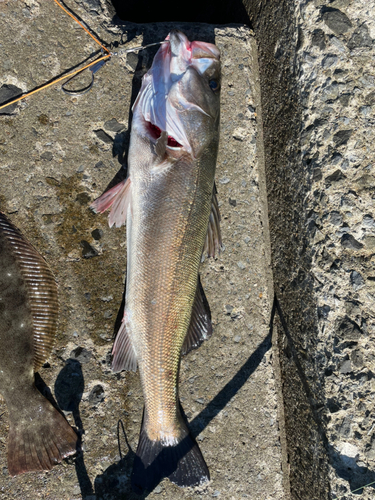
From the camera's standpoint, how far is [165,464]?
99.3 inches

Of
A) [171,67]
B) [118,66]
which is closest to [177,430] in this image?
[171,67]

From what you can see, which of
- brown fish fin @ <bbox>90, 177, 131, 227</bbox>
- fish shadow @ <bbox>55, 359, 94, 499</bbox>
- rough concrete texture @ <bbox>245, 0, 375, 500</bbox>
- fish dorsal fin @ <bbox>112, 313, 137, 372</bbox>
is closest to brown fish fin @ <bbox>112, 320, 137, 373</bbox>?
fish dorsal fin @ <bbox>112, 313, 137, 372</bbox>

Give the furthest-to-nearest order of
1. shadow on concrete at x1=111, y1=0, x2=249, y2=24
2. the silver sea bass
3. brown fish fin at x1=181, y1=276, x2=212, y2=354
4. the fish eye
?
shadow on concrete at x1=111, y1=0, x2=249, y2=24 < brown fish fin at x1=181, y1=276, x2=212, y2=354 < the fish eye < the silver sea bass

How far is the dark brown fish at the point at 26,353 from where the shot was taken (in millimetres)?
2584

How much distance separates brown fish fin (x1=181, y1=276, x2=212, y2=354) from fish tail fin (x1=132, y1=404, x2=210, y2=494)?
0.65 meters

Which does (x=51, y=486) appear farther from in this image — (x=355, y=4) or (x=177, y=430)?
(x=355, y=4)

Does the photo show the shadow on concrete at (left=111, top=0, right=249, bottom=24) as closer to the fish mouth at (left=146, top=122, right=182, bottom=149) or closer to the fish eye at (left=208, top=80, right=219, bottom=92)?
the fish eye at (left=208, top=80, right=219, bottom=92)

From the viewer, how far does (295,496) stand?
8.86ft

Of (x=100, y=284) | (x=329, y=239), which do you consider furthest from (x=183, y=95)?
(x=100, y=284)

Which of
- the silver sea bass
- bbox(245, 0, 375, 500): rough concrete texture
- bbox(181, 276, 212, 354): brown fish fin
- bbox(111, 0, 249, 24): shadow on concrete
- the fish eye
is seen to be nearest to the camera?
bbox(245, 0, 375, 500): rough concrete texture

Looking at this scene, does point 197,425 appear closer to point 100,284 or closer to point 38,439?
point 38,439

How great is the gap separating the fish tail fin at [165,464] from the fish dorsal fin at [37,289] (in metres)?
1.02

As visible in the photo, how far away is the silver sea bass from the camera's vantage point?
7.90 ft

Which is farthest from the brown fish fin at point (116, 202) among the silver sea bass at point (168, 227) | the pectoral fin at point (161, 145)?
the pectoral fin at point (161, 145)
